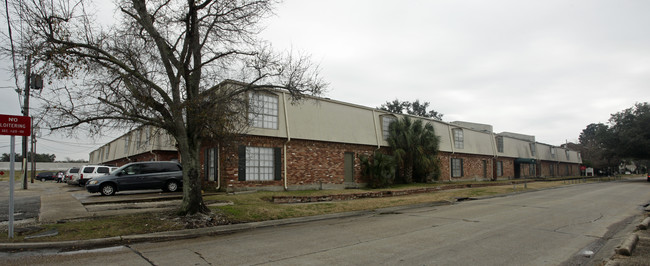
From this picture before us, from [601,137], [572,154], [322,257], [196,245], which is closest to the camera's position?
[322,257]

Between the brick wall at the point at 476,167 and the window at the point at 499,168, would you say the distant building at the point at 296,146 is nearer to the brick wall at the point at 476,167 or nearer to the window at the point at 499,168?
the brick wall at the point at 476,167

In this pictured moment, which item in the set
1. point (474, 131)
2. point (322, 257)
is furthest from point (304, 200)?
point (474, 131)

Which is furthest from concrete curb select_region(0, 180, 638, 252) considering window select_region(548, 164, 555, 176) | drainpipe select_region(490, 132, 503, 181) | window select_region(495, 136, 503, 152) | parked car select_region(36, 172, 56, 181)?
window select_region(548, 164, 555, 176)

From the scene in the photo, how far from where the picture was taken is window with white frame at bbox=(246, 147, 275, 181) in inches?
734

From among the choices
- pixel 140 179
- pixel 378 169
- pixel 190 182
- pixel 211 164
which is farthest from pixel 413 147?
pixel 190 182

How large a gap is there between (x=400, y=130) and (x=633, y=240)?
20.0m

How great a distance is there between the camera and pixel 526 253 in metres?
6.91

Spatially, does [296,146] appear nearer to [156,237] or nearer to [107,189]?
[107,189]

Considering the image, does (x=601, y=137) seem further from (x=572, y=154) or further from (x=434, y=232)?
(x=434, y=232)

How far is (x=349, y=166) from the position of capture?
2394 cm

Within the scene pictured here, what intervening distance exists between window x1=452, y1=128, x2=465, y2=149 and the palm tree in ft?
22.5

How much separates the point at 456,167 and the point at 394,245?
Result: 29.1m

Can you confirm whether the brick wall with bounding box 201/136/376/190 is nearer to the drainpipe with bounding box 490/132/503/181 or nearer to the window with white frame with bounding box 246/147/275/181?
the window with white frame with bounding box 246/147/275/181

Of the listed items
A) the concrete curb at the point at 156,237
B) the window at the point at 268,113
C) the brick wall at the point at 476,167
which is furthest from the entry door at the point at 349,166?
the concrete curb at the point at 156,237
